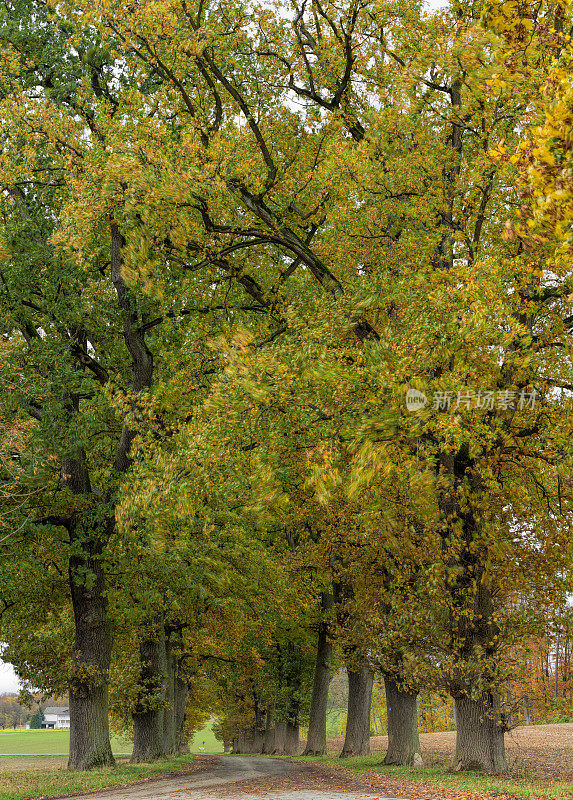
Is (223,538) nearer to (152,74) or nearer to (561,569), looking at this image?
(561,569)

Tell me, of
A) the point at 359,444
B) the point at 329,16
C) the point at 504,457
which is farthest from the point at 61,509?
the point at 329,16

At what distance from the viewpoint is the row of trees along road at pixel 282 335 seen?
11250mm

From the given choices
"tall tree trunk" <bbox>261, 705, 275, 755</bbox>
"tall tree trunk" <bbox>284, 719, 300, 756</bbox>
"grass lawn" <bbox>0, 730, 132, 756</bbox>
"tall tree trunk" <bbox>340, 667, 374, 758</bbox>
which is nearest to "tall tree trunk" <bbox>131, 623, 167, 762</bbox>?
"tall tree trunk" <bbox>340, 667, 374, 758</bbox>

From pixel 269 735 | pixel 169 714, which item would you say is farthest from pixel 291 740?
pixel 169 714

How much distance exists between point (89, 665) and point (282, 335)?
1034 cm

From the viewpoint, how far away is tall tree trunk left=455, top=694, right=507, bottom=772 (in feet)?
44.7

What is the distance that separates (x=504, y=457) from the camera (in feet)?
42.0

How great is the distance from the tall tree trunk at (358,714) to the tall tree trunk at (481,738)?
11337 mm

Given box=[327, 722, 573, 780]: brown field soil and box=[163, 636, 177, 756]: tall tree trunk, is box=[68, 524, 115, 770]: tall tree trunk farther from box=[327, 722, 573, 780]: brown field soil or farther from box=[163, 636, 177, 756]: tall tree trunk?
box=[327, 722, 573, 780]: brown field soil

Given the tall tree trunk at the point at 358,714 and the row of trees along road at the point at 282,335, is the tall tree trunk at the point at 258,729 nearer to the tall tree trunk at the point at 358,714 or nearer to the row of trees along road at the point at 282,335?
the tall tree trunk at the point at 358,714

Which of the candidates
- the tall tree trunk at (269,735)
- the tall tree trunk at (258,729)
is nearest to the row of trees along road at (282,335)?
the tall tree trunk at (269,735)

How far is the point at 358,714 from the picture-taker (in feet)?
83.5

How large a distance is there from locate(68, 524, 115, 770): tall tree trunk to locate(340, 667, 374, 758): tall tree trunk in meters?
10.1

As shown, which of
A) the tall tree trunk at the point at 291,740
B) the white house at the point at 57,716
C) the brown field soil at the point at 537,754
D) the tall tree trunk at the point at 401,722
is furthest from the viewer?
the white house at the point at 57,716
